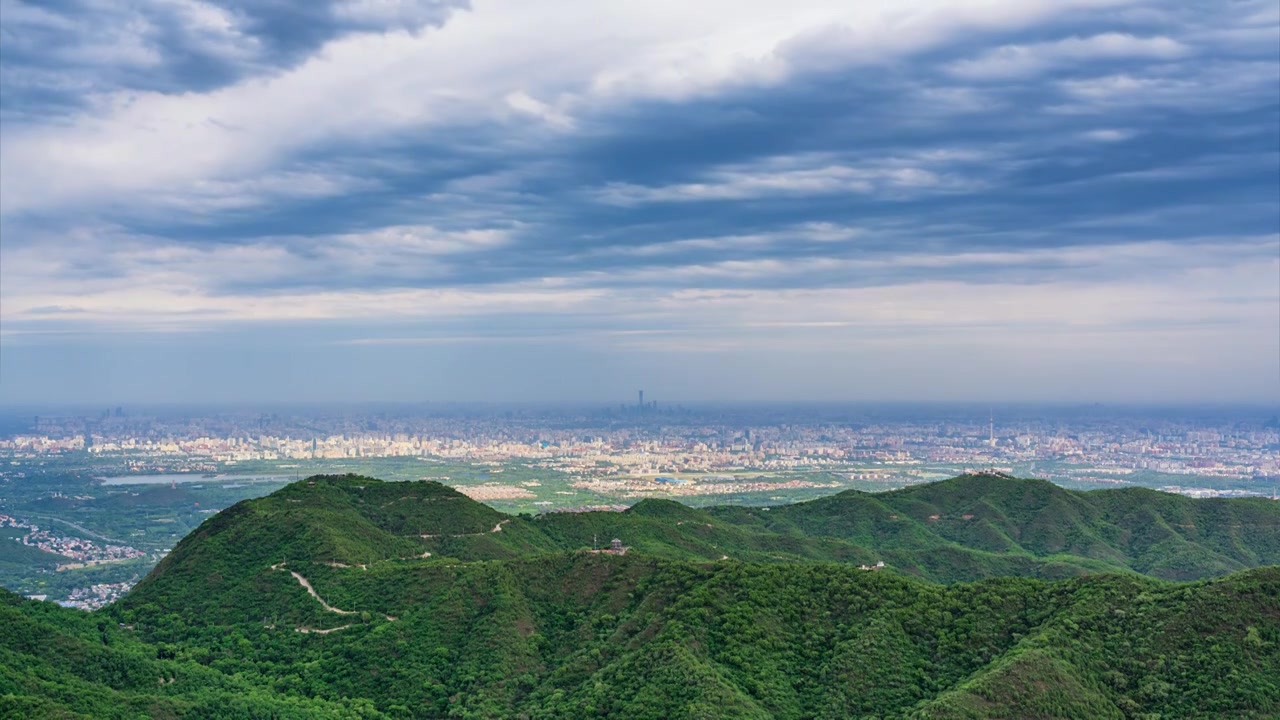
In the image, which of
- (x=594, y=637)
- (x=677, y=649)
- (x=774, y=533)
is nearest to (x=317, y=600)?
(x=594, y=637)

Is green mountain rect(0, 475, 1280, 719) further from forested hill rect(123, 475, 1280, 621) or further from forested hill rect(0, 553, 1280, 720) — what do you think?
forested hill rect(123, 475, 1280, 621)

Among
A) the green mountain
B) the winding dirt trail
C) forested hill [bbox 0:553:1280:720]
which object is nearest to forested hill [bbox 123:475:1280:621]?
the green mountain

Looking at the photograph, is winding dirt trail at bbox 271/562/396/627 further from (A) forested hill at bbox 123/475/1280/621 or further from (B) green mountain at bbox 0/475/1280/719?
(A) forested hill at bbox 123/475/1280/621

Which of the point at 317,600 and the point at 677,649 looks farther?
the point at 317,600

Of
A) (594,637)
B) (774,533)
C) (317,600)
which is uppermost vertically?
(317,600)

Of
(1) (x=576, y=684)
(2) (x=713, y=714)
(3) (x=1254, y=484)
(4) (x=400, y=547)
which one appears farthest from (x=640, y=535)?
(3) (x=1254, y=484)

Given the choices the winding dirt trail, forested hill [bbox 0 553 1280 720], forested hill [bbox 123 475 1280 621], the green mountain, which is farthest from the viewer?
forested hill [bbox 123 475 1280 621]

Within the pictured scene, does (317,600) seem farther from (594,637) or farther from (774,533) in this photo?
(774,533)

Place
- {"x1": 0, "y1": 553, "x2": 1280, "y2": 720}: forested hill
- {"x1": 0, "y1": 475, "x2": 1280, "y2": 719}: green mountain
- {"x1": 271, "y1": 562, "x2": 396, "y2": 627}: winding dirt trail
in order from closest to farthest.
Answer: {"x1": 0, "y1": 553, "x2": 1280, "y2": 720}: forested hill, {"x1": 0, "y1": 475, "x2": 1280, "y2": 719}: green mountain, {"x1": 271, "y1": 562, "x2": 396, "y2": 627}: winding dirt trail

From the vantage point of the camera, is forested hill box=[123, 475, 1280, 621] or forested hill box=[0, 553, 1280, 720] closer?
forested hill box=[0, 553, 1280, 720]
